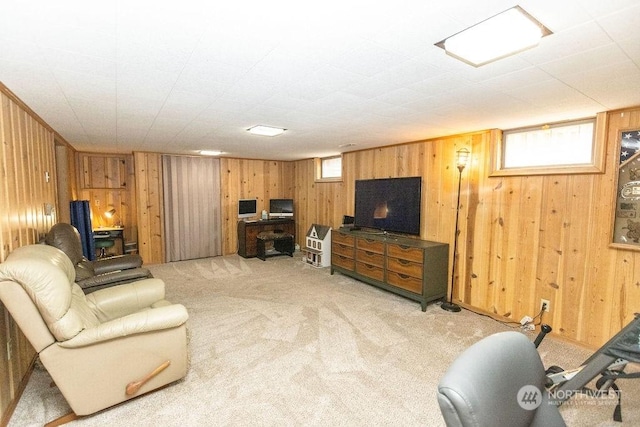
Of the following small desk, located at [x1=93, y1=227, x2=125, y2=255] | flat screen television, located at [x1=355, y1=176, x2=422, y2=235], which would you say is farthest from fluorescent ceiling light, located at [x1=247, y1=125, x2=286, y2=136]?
small desk, located at [x1=93, y1=227, x2=125, y2=255]

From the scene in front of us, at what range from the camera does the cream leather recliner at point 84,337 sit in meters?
1.65

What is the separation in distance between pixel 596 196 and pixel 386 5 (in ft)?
9.25

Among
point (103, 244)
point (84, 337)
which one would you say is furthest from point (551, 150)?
point (103, 244)

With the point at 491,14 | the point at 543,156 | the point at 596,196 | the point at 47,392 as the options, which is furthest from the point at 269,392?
the point at 543,156

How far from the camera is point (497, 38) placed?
1.48 meters

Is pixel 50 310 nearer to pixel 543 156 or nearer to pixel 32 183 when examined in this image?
pixel 32 183

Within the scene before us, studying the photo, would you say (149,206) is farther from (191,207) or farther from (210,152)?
(210,152)

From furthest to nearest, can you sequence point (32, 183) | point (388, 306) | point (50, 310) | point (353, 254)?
point (353, 254) < point (388, 306) < point (32, 183) < point (50, 310)

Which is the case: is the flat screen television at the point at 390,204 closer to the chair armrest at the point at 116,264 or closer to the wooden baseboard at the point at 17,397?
the chair armrest at the point at 116,264

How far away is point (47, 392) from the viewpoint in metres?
2.17

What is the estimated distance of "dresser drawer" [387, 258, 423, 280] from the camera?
12.2 ft

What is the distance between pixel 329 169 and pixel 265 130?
2.81 meters

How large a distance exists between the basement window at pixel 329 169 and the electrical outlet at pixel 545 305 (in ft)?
12.0

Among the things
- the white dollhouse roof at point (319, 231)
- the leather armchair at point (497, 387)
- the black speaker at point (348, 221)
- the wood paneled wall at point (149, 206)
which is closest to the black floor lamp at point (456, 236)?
the black speaker at point (348, 221)
